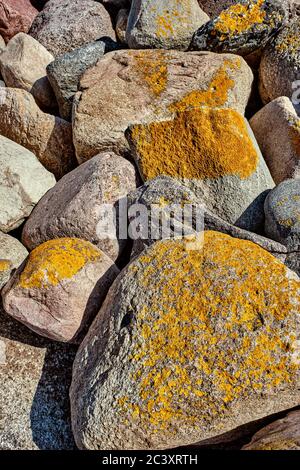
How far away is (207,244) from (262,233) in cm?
88

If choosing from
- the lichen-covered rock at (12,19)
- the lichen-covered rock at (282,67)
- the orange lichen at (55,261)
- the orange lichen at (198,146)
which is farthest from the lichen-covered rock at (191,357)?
the lichen-covered rock at (12,19)

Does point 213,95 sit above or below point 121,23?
below

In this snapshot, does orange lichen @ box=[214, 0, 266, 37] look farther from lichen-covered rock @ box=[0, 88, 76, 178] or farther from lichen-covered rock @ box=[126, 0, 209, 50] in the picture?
lichen-covered rock @ box=[0, 88, 76, 178]

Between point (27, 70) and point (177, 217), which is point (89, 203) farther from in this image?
point (27, 70)

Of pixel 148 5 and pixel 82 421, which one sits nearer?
pixel 82 421

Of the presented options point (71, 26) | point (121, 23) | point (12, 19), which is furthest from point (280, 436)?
point (12, 19)

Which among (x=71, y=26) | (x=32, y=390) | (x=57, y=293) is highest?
(x=71, y=26)

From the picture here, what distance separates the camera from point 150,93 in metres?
3.91

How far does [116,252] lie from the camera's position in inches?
133

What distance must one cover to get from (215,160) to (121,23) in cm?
302

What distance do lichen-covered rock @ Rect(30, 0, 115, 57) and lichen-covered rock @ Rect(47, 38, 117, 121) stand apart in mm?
927

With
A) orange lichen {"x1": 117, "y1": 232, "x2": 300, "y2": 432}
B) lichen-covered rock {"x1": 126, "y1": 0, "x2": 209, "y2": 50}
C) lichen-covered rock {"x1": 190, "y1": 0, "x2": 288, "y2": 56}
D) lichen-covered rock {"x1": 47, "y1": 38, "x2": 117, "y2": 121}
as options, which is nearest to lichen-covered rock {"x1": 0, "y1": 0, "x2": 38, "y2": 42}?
lichen-covered rock {"x1": 47, "y1": 38, "x2": 117, "y2": 121}
